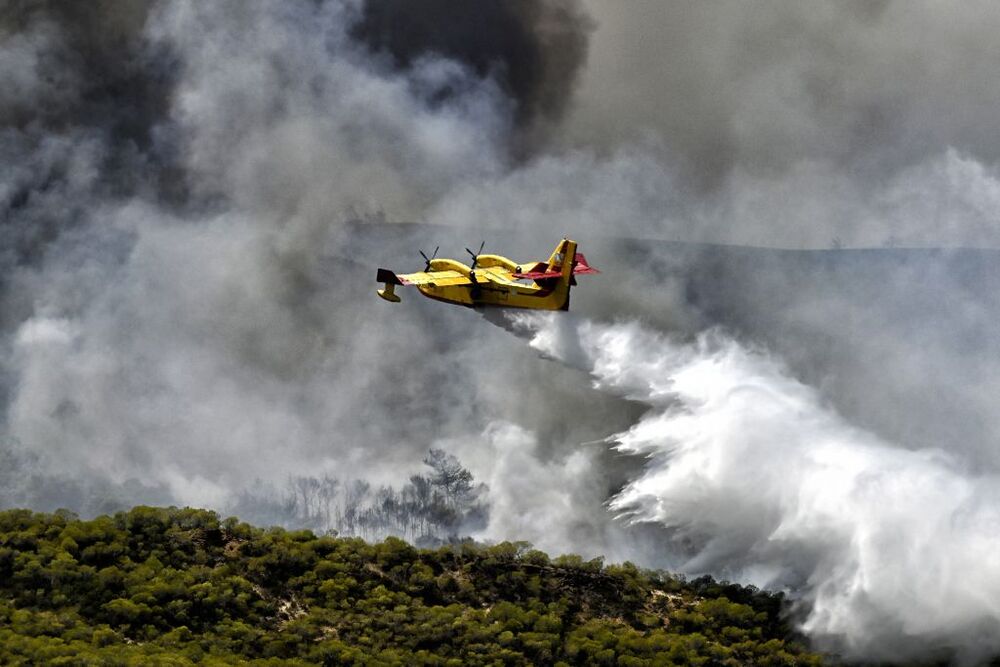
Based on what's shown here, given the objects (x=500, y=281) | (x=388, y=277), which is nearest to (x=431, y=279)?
(x=388, y=277)

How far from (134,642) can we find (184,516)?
17432 millimetres

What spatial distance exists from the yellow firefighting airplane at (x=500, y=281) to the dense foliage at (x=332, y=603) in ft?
63.7

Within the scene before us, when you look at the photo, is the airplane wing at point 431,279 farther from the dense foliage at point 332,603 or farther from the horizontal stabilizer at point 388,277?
the dense foliage at point 332,603

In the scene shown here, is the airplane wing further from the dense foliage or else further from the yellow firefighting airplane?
the dense foliage

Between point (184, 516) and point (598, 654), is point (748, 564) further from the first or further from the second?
point (184, 516)

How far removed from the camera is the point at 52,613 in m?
83.6

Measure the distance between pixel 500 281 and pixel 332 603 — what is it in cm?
2850

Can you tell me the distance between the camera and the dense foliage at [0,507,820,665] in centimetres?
8369

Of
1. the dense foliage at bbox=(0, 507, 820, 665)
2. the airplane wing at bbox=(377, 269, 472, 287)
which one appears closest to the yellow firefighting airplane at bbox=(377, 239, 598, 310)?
the airplane wing at bbox=(377, 269, 472, 287)

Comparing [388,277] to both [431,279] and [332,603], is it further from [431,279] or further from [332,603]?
[332,603]

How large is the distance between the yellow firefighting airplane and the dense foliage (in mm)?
19409

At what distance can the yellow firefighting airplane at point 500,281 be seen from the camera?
340 feet

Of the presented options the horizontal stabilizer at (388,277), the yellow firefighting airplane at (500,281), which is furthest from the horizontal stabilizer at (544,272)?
the horizontal stabilizer at (388,277)

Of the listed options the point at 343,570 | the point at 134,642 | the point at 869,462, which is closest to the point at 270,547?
the point at 343,570
